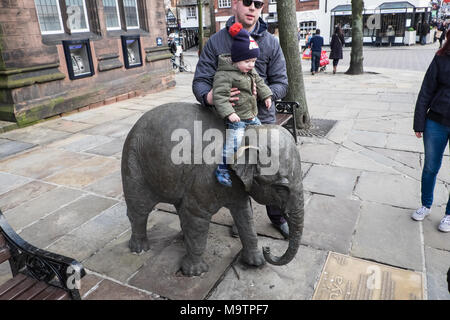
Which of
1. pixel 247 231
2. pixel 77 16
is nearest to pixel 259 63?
pixel 247 231

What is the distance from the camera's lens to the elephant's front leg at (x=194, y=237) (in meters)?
2.71

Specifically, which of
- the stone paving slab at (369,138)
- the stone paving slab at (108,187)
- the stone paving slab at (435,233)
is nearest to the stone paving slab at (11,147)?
the stone paving slab at (108,187)

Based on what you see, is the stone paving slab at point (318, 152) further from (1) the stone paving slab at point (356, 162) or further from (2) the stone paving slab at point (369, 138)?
(2) the stone paving slab at point (369, 138)

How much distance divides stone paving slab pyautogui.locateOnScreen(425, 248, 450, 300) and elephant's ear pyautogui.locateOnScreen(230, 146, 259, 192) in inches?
70.8

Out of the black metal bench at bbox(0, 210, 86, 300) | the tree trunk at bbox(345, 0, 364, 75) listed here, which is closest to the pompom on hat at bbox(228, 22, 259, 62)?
the black metal bench at bbox(0, 210, 86, 300)

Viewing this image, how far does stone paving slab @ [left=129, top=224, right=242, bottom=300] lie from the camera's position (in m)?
2.86

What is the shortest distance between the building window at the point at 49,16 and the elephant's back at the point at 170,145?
→ 25.0 feet

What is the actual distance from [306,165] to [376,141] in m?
1.96

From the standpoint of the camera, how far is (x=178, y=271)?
122 inches

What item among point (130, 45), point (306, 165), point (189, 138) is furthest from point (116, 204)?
point (130, 45)

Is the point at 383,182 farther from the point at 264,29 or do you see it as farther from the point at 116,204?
the point at 116,204

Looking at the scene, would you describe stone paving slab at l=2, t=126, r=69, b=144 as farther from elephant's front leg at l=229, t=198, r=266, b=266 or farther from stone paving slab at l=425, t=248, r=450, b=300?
stone paving slab at l=425, t=248, r=450, b=300
